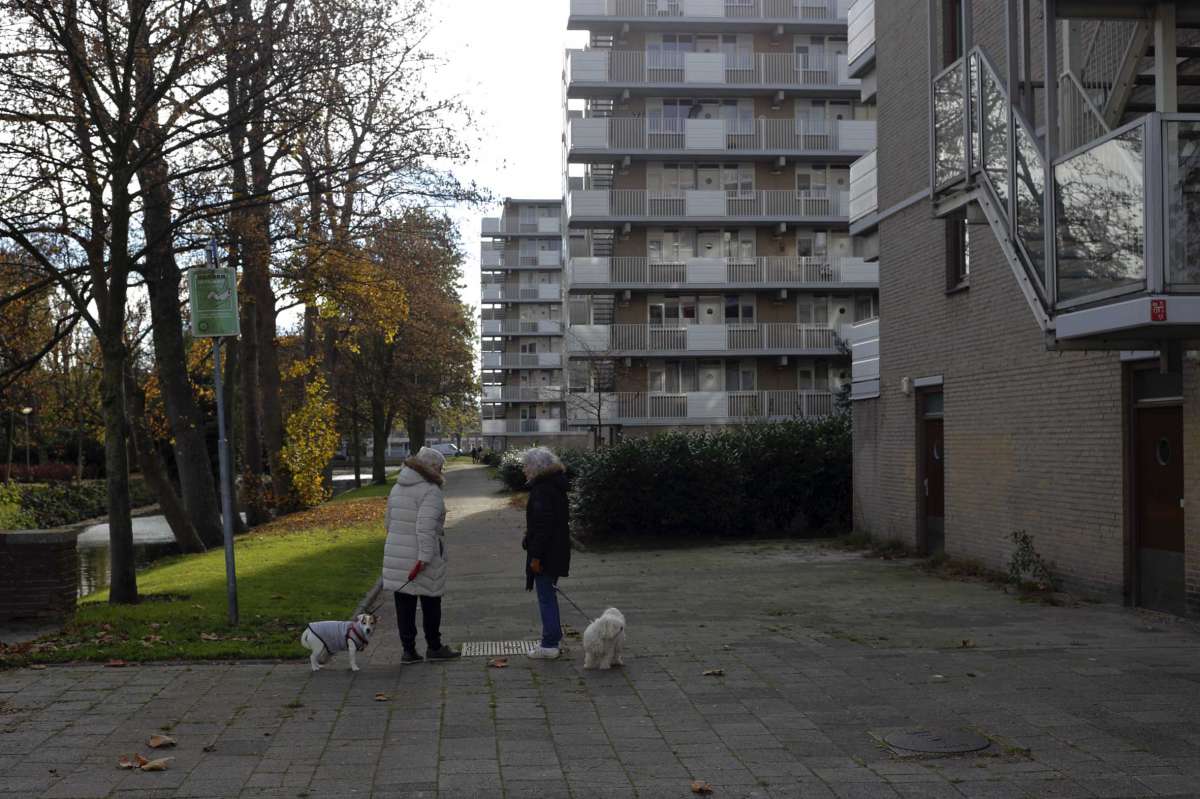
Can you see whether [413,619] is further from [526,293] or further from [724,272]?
[526,293]

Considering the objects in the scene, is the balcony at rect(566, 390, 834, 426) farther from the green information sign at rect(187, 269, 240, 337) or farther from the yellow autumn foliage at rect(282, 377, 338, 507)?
the green information sign at rect(187, 269, 240, 337)

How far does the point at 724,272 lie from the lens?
44875 millimetres

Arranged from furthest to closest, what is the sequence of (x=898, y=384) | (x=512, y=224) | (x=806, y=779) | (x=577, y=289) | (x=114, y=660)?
1. (x=512, y=224)
2. (x=577, y=289)
3. (x=898, y=384)
4. (x=114, y=660)
5. (x=806, y=779)

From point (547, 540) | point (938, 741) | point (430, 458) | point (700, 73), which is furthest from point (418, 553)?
point (700, 73)

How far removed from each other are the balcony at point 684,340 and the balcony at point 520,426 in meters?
64.4

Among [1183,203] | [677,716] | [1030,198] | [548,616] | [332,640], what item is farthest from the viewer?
[1030,198]

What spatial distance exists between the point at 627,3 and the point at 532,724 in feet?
132

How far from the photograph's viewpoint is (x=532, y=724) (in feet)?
25.5

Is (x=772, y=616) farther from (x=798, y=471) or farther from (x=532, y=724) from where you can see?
(x=798, y=471)

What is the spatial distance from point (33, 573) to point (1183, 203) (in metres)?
10.1

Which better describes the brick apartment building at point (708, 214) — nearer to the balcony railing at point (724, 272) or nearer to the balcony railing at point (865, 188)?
the balcony railing at point (724, 272)

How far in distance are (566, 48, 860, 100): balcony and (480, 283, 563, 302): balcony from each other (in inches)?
2978

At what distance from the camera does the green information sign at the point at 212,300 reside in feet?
38.2

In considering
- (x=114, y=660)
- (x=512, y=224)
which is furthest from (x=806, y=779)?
(x=512, y=224)
